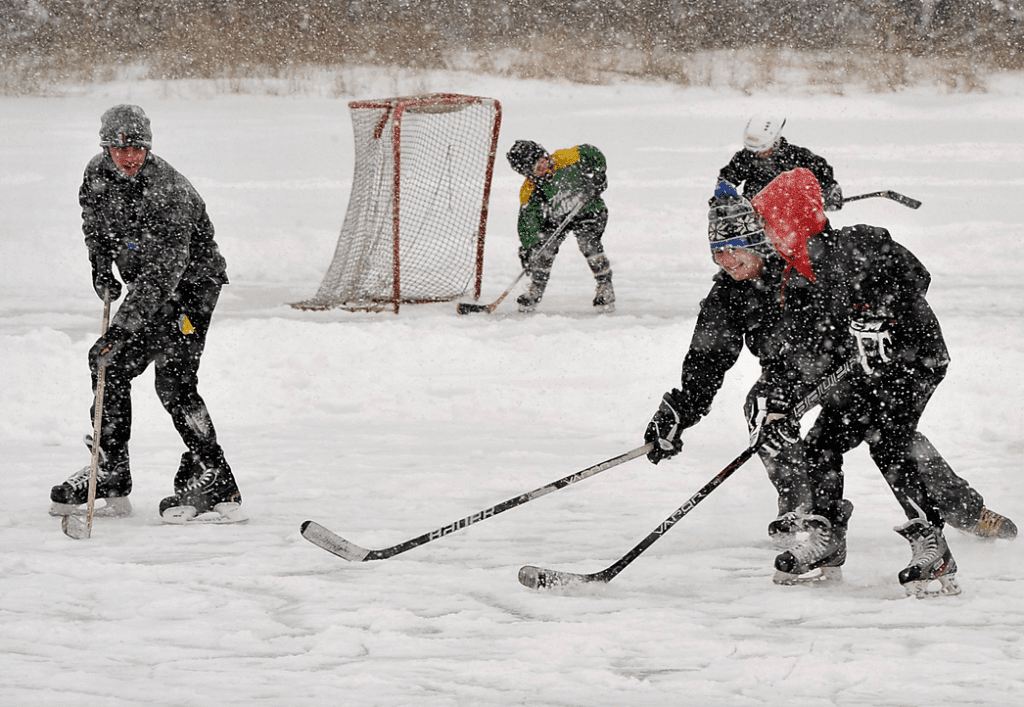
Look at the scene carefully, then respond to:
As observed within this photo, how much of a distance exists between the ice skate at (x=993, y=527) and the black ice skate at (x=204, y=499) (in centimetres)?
288

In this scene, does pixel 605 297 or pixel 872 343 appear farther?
pixel 605 297

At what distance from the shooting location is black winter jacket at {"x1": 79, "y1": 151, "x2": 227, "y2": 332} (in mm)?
4301

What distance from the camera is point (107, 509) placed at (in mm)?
4746

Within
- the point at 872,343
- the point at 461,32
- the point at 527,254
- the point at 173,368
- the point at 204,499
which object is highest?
the point at 461,32

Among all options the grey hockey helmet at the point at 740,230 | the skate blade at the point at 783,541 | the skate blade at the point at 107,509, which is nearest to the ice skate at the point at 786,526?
the skate blade at the point at 783,541

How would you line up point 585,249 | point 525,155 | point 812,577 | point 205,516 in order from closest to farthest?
1. point 812,577
2. point 205,516
3. point 525,155
4. point 585,249


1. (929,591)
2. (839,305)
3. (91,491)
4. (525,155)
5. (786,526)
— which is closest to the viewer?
(839,305)

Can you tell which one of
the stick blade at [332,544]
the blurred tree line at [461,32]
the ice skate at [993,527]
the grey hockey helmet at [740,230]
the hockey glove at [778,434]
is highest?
the blurred tree line at [461,32]

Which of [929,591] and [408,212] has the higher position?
[408,212]

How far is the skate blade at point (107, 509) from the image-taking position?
4707mm

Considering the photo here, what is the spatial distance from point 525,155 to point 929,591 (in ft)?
19.2

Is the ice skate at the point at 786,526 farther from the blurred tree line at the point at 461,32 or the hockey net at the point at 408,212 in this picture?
the blurred tree line at the point at 461,32

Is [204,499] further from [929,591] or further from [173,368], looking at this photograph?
[929,591]

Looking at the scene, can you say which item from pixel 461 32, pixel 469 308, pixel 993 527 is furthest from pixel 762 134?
pixel 461 32
